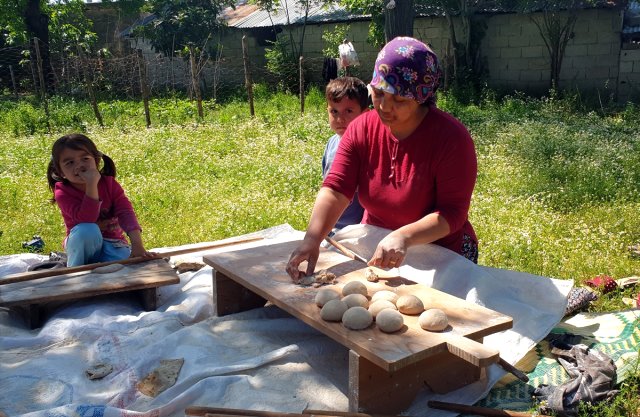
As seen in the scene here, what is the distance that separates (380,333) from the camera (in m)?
2.21

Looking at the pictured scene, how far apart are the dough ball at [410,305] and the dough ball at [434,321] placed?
3.5 inches

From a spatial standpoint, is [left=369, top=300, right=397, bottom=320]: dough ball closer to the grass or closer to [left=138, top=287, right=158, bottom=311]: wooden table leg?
the grass

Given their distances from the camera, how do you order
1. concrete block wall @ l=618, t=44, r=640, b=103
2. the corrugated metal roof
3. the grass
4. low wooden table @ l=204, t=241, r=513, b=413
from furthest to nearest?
the corrugated metal roof, concrete block wall @ l=618, t=44, r=640, b=103, the grass, low wooden table @ l=204, t=241, r=513, b=413

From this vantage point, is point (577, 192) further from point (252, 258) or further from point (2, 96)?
point (2, 96)

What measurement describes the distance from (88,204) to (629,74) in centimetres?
1224

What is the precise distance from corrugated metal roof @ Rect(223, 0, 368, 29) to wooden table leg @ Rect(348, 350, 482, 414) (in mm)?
14091

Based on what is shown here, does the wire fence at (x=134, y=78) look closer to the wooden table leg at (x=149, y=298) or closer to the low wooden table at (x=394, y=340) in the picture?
the wooden table leg at (x=149, y=298)

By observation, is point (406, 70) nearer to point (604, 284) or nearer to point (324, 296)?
point (324, 296)

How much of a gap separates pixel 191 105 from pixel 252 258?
9361mm

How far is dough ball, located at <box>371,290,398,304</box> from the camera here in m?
2.45

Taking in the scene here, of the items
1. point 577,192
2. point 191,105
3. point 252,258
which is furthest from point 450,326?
point 191,105

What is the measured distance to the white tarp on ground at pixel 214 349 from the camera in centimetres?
244

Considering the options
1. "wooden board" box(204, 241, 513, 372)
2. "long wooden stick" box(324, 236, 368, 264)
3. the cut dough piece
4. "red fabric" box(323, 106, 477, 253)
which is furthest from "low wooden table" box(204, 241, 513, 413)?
the cut dough piece

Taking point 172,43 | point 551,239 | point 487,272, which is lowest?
point 551,239
